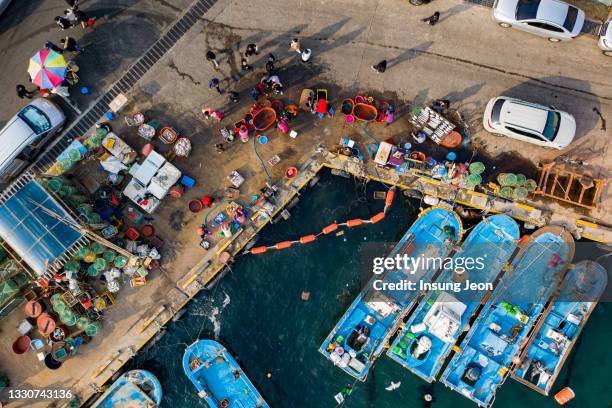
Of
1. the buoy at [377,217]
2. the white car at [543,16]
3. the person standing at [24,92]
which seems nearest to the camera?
the white car at [543,16]

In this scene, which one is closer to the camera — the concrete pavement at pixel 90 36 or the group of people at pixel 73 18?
the group of people at pixel 73 18

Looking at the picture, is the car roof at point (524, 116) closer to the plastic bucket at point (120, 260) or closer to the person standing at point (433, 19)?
the person standing at point (433, 19)

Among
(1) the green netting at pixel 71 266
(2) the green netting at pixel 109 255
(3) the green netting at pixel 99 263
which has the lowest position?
(1) the green netting at pixel 71 266

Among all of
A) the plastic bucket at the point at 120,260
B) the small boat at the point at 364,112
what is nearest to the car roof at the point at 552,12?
the small boat at the point at 364,112

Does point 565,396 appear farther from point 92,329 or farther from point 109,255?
point 92,329

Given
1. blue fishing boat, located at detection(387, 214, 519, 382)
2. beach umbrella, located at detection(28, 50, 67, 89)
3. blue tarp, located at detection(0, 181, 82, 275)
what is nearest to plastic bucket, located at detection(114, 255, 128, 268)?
blue tarp, located at detection(0, 181, 82, 275)

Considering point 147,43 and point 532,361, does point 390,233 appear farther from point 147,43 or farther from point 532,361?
point 147,43
